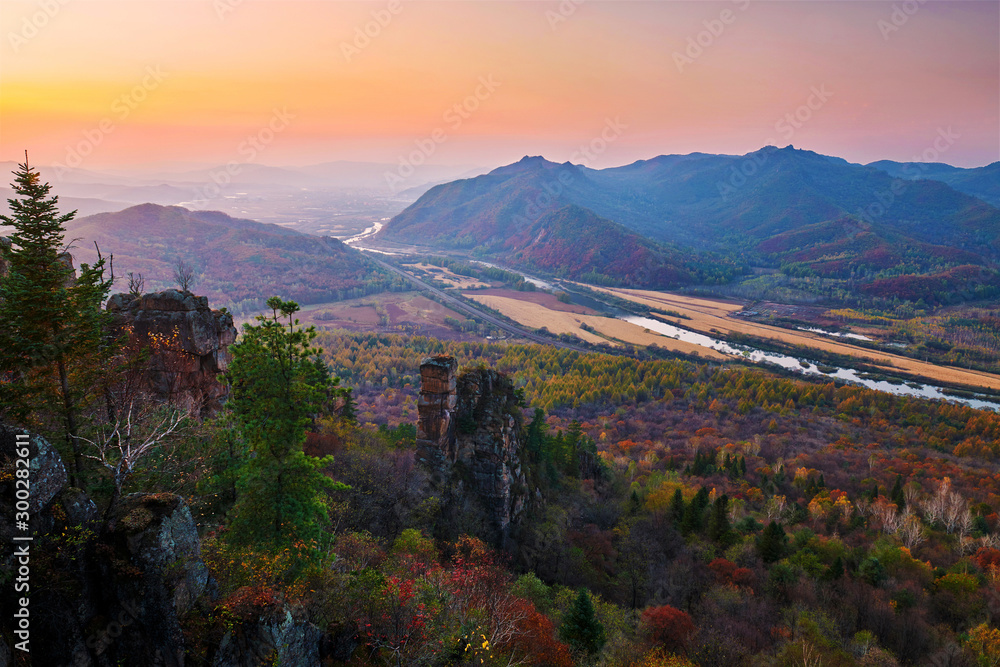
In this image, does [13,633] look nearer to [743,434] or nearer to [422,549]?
[422,549]

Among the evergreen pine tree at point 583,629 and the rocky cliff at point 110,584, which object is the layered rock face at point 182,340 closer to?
the rocky cliff at point 110,584

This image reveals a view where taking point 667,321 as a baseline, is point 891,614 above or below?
below

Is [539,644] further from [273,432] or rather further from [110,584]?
[110,584]

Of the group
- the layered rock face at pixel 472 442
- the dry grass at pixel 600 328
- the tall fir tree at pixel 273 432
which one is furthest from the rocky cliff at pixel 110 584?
the dry grass at pixel 600 328

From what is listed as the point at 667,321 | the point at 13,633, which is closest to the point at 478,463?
the point at 13,633

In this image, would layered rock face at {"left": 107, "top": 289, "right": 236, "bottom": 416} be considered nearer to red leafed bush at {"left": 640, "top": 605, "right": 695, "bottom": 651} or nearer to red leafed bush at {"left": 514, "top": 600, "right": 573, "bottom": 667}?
red leafed bush at {"left": 514, "top": 600, "right": 573, "bottom": 667}
